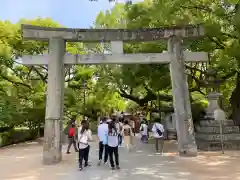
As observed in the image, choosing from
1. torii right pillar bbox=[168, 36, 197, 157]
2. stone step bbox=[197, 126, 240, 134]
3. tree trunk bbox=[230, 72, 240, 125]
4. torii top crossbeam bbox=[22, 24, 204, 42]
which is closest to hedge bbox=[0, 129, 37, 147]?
torii top crossbeam bbox=[22, 24, 204, 42]

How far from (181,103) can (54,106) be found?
5006 mm

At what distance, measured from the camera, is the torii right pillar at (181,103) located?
1048 centimetres

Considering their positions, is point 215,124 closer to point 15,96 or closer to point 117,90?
point 117,90

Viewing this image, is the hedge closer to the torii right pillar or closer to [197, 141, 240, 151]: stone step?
the torii right pillar

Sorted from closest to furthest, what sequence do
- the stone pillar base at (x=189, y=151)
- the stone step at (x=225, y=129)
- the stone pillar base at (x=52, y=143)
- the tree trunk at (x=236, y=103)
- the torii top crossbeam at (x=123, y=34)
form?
the stone pillar base at (x=52, y=143) < the stone pillar base at (x=189, y=151) < the torii top crossbeam at (x=123, y=34) < the stone step at (x=225, y=129) < the tree trunk at (x=236, y=103)

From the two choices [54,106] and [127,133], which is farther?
[127,133]

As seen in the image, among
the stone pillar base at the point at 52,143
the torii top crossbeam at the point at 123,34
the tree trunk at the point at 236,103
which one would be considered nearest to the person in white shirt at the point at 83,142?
the stone pillar base at the point at 52,143

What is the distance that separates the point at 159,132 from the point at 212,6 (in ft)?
22.2

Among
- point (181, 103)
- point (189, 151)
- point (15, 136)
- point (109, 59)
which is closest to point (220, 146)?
point (189, 151)

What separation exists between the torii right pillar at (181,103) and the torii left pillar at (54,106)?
455 centimetres

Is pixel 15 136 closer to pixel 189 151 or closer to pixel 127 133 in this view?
pixel 127 133

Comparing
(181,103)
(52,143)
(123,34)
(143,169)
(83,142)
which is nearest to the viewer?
(83,142)

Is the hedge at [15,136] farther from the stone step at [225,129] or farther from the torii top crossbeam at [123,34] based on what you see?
the stone step at [225,129]

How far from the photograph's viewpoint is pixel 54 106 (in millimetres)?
10312
